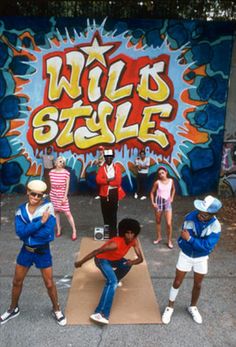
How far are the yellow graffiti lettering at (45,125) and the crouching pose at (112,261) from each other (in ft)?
18.0

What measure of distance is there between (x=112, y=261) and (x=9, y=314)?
1516 millimetres

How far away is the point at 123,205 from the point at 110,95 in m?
2.92

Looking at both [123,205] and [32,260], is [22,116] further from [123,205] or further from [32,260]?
[32,260]

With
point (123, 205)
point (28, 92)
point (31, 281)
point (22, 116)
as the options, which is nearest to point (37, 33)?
point (28, 92)

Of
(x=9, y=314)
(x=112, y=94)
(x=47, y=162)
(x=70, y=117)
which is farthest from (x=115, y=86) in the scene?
(x=9, y=314)

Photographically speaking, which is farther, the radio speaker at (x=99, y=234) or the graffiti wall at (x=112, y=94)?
the graffiti wall at (x=112, y=94)

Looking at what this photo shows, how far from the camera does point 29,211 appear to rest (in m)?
4.45

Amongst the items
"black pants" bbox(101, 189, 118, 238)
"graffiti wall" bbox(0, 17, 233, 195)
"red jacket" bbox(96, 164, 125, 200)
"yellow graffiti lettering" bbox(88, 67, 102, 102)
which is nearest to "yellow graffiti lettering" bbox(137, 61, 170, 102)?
"graffiti wall" bbox(0, 17, 233, 195)

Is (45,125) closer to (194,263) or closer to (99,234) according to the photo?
(99,234)

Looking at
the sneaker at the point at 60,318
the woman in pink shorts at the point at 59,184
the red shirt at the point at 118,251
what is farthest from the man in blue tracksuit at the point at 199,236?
the woman in pink shorts at the point at 59,184

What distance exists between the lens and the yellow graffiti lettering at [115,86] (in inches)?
376

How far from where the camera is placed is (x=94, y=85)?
31.6ft

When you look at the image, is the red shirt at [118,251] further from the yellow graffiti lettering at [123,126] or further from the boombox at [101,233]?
the yellow graffiti lettering at [123,126]

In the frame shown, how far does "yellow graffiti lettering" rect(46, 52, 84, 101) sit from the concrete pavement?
3.64 m
